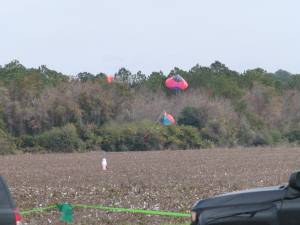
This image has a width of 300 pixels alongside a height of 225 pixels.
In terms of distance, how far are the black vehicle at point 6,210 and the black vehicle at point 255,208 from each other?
2.03m

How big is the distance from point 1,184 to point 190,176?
75.0ft

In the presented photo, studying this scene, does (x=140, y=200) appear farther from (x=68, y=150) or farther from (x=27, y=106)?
(x=27, y=106)

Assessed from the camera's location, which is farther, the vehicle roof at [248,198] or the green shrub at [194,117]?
the green shrub at [194,117]

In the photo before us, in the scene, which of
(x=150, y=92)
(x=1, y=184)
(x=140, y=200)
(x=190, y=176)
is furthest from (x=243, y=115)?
(x=1, y=184)

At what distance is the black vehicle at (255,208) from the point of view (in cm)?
741

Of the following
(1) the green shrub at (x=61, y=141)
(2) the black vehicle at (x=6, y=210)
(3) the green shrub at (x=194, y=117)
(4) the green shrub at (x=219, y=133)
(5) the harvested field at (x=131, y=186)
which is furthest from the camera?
(3) the green shrub at (x=194, y=117)

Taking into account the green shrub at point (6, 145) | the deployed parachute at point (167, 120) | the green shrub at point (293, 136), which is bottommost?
the green shrub at point (293, 136)

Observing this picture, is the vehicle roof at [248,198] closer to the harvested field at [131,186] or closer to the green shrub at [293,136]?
the harvested field at [131,186]

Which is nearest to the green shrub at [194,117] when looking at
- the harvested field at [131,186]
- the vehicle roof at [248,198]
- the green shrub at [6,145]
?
the green shrub at [6,145]

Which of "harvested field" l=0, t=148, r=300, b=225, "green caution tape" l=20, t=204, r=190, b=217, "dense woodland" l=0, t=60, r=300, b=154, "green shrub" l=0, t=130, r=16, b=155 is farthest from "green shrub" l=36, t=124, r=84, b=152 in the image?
"green caution tape" l=20, t=204, r=190, b=217

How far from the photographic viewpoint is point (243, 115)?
86.4m

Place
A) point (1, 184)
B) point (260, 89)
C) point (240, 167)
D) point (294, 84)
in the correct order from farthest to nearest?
point (294, 84)
point (260, 89)
point (240, 167)
point (1, 184)

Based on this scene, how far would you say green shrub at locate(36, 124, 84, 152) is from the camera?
70.6 m

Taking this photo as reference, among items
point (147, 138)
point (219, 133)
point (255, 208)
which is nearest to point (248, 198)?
point (255, 208)
